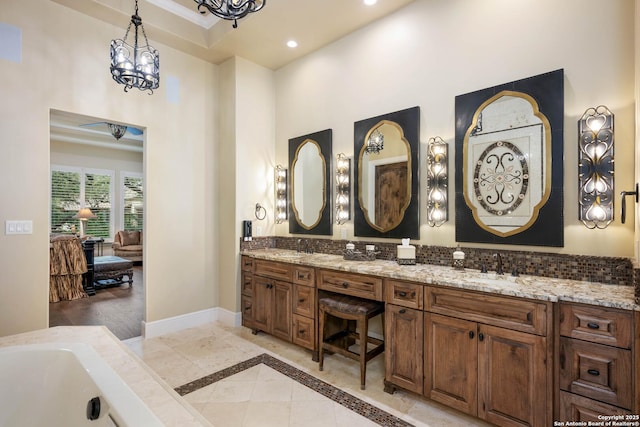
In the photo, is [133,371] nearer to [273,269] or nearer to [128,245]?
[273,269]

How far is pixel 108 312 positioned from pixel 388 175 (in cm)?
424

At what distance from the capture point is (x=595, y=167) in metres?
2.11

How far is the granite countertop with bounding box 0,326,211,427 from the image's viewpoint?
134 centimetres

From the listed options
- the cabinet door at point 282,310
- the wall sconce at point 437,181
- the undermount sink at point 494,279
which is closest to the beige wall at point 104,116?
the cabinet door at point 282,310

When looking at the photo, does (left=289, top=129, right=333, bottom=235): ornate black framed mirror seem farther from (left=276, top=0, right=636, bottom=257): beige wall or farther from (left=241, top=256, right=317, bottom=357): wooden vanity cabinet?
(left=241, top=256, right=317, bottom=357): wooden vanity cabinet

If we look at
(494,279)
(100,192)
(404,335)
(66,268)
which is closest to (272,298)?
(404,335)

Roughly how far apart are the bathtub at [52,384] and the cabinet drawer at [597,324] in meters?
2.34

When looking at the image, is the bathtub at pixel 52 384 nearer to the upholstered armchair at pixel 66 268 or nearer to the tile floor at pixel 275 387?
the tile floor at pixel 275 387

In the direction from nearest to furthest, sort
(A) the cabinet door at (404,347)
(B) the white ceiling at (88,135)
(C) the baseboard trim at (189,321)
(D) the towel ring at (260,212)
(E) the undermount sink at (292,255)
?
(A) the cabinet door at (404,347) → (E) the undermount sink at (292,255) → (C) the baseboard trim at (189,321) → (D) the towel ring at (260,212) → (B) the white ceiling at (88,135)

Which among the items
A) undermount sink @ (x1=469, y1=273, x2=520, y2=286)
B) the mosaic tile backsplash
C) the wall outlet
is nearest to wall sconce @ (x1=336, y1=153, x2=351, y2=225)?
the wall outlet

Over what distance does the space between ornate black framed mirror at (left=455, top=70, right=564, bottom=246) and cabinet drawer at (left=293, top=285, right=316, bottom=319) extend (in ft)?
4.70

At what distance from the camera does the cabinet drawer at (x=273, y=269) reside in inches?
129

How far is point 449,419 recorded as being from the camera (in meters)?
2.15

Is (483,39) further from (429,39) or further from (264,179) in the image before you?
(264,179)
